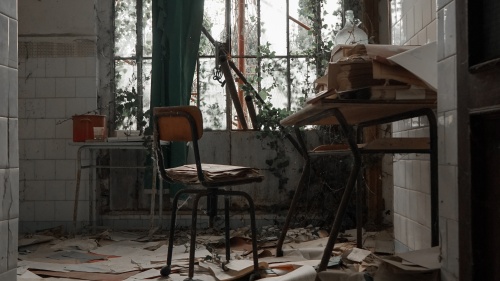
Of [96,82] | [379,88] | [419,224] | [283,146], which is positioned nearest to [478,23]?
[379,88]

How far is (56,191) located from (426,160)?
3.51 m

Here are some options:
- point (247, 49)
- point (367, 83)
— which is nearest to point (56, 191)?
point (247, 49)

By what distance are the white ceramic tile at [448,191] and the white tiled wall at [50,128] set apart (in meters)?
3.91

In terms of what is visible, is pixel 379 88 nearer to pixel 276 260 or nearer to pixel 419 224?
pixel 419 224

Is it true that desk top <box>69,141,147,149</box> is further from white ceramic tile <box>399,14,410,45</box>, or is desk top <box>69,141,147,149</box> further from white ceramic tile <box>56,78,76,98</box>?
white ceramic tile <box>399,14,410,45</box>

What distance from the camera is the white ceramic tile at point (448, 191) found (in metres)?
1.59

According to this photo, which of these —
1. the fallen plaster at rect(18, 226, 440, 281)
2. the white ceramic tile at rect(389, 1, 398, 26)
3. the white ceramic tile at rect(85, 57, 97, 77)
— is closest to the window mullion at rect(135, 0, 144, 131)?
the white ceramic tile at rect(85, 57, 97, 77)

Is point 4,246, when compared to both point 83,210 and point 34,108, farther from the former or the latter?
point 34,108

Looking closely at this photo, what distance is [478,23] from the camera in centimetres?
135

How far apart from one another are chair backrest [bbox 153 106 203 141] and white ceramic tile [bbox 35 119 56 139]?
255 cm

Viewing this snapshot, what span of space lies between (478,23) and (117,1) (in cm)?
442

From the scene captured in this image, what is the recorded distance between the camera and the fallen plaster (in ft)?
6.55

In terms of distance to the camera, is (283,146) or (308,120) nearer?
(308,120)

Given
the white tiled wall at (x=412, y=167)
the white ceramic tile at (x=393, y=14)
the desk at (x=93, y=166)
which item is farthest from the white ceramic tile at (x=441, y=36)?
the desk at (x=93, y=166)
